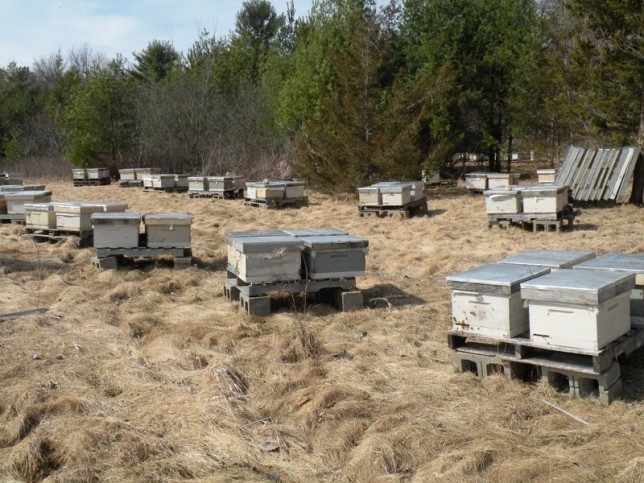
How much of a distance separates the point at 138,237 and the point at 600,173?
10809 mm

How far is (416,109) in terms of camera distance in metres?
20.3

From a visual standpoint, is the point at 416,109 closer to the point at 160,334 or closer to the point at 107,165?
the point at 160,334

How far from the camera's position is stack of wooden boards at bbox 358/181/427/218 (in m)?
15.4

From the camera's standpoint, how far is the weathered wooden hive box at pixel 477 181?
64.4 ft

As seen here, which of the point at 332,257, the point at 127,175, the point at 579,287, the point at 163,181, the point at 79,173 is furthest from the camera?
the point at 79,173

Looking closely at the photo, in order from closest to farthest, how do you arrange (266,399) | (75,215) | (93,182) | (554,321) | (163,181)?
1. (554,321)
2. (266,399)
3. (75,215)
4. (163,181)
5. (93,182)

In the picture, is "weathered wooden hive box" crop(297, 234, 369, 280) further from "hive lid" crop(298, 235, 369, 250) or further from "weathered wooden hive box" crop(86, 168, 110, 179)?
"weathered wooden hive box" crop(86, 168, 110, 179)

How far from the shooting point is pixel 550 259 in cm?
598

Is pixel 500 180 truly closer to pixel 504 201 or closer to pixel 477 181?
pixel 477 181

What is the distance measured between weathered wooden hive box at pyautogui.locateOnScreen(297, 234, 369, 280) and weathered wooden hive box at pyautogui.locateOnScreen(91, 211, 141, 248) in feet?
10.3

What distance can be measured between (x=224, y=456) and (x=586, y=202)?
44.7ft

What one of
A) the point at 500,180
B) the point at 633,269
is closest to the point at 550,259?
the point at 633,269

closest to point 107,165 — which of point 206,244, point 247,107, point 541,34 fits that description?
point 247,107

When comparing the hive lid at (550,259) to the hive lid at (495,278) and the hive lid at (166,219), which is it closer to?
the hive lid at (495,278)
